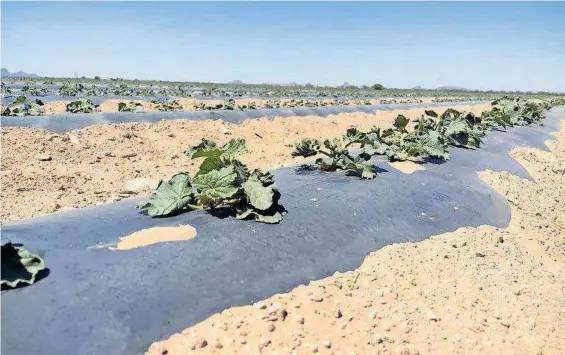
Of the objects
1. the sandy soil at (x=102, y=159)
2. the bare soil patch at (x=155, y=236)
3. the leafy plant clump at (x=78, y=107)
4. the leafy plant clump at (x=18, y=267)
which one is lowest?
the sandy soil at (x=102, y=159)

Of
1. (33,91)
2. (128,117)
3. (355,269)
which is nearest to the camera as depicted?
(355,269)

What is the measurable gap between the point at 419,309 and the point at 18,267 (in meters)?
2.39

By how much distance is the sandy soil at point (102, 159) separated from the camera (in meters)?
5.88

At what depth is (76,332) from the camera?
6.53ft

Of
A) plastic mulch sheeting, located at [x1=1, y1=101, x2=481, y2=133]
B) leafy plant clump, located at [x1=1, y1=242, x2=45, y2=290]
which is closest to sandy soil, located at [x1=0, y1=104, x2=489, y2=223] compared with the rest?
plastic mulch sheeting, located at [x1=1, y1=101, x2=481, y2=133]

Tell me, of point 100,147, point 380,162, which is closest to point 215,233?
point 380,162

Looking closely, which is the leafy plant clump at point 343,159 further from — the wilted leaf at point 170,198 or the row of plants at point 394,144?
the wilted leaf at point 170,198

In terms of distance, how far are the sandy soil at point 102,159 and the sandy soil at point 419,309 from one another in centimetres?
376

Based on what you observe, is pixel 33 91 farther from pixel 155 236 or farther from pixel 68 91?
pixel 155 236

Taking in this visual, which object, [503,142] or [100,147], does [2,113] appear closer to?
[100,147]

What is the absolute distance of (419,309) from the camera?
9.20 feet

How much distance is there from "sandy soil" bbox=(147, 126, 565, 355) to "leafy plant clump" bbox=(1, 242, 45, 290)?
0.75 metres

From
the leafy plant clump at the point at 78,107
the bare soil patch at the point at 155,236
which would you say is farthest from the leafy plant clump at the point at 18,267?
the leafy plant clump at the point at 78,107

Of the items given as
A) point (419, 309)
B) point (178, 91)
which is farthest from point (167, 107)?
point (178, 91)
